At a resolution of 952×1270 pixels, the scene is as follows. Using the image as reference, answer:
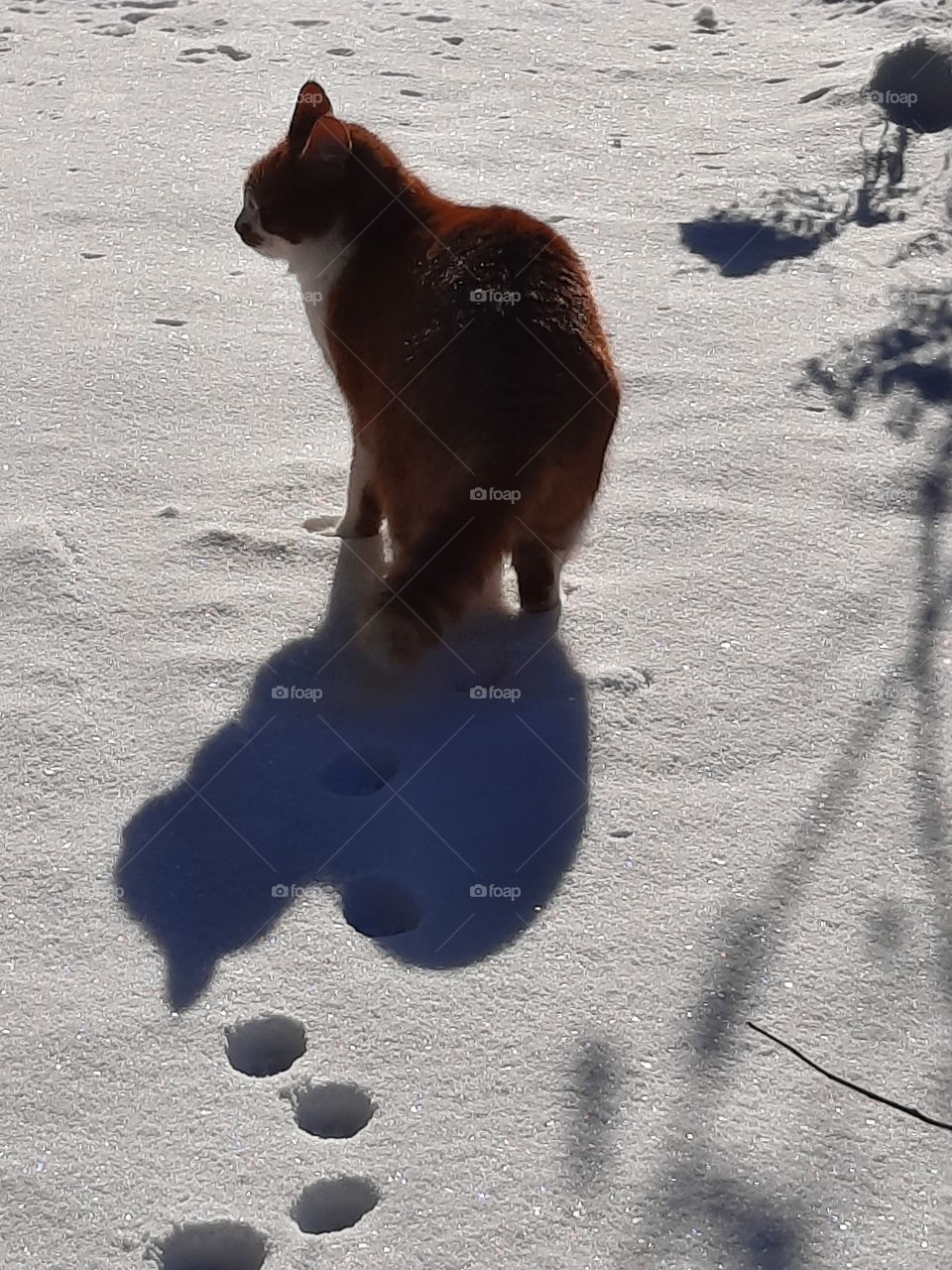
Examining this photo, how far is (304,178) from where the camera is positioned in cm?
346

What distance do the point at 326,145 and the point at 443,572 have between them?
3.77ft

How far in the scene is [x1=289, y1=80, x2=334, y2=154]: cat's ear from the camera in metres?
3.41

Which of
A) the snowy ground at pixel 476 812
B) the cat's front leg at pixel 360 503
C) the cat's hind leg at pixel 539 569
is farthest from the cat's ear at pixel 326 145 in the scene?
the cat's hind leg at pixel 539 569

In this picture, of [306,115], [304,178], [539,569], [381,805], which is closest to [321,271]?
[304,178]

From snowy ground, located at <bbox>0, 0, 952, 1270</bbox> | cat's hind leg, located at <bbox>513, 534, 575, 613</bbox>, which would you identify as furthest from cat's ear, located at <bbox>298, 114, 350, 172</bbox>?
cat's hind leg, located at <bbox>513, 534, 575, 613</bbox>

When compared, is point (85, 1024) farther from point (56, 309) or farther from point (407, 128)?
point (407, 128)

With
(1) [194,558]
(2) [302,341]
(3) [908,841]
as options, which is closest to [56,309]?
(2) [302,341]

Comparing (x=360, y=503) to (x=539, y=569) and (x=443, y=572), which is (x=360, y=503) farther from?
(x=443, y=572)

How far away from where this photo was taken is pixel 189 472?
13.1 feet

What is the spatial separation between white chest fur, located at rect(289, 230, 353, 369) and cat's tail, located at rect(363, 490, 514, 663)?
0.74 meters

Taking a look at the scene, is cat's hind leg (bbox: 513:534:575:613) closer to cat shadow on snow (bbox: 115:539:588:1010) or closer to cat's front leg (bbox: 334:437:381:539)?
cat shadow on snow (bbox: 115:539:588:1010)

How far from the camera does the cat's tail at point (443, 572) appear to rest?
3.02 metres

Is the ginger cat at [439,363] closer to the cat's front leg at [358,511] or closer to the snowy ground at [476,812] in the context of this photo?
the cat's front leg at [358,511]

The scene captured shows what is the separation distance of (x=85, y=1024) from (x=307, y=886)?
0.49 m
